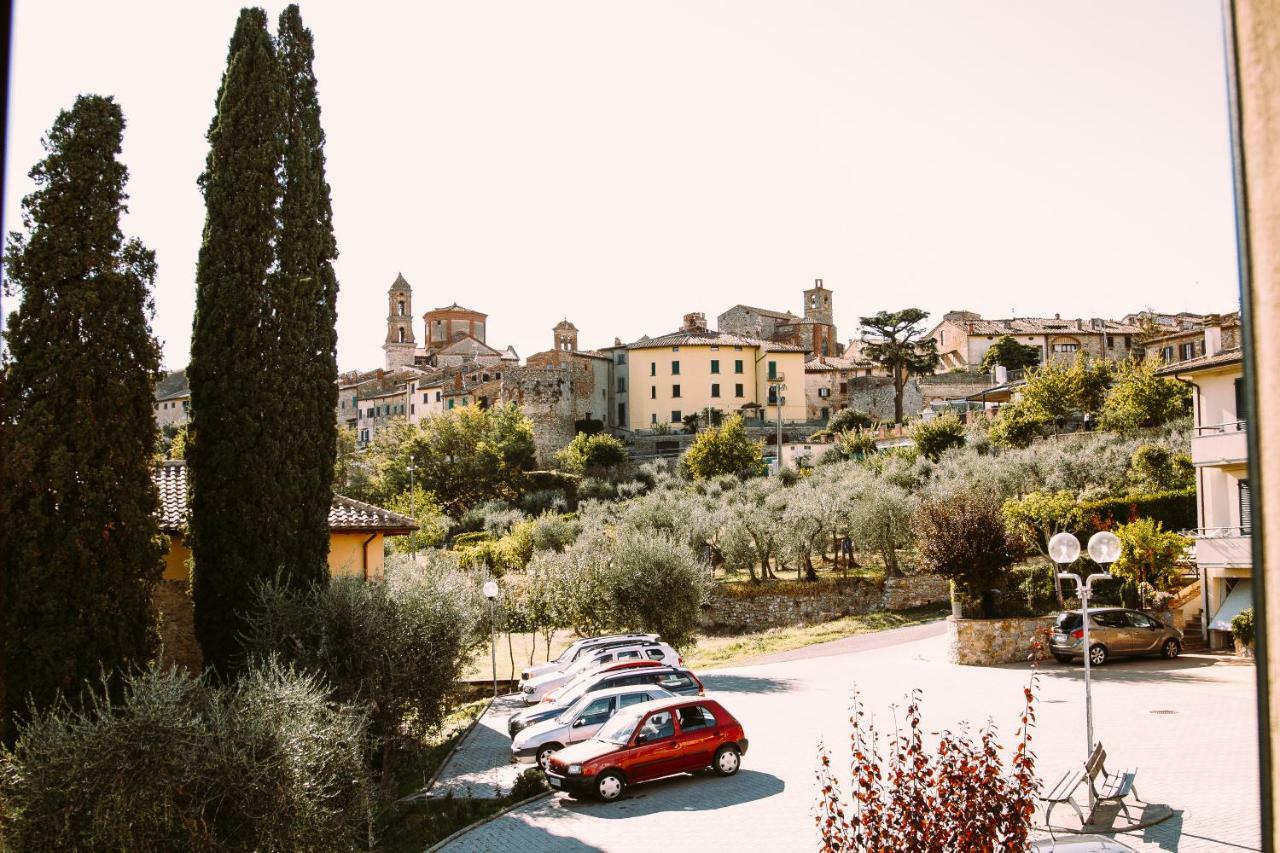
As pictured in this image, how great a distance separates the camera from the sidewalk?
16703mm

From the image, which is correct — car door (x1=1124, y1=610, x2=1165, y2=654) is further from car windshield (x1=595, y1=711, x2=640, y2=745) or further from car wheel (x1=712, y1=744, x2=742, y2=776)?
car windshield (x1=595, y1=711, x2=640, y2=745)

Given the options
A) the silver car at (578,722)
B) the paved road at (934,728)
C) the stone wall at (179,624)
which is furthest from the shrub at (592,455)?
the silver car at (578,722)

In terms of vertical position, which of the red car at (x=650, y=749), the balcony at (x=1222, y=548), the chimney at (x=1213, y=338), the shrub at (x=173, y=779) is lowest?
the red car at (x=650, y=749)

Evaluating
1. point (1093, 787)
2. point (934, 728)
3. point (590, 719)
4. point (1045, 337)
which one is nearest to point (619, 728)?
point (590, 719)

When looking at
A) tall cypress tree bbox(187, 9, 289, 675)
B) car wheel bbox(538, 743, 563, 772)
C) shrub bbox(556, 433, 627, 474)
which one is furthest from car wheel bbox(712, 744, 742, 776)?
shrub bbox(556, 433, 627, 474)

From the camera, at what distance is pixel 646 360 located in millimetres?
86125

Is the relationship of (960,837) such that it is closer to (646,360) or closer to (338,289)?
(338,289)

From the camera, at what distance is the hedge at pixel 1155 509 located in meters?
33.0

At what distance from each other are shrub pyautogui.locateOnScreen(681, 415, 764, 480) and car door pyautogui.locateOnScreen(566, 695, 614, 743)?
142ft

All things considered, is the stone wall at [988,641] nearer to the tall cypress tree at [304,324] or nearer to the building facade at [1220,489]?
the building facade at [1220,489]

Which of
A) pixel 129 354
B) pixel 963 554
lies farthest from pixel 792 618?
pixel 129 354

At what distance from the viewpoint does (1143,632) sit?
976 inches

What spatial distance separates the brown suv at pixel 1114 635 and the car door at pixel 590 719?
1177cm

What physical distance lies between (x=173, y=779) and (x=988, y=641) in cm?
2099
